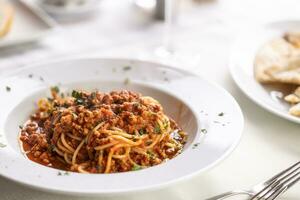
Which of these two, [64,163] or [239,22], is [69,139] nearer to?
[64,163]

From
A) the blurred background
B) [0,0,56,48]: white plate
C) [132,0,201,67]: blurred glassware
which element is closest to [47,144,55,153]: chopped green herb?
the blurred background

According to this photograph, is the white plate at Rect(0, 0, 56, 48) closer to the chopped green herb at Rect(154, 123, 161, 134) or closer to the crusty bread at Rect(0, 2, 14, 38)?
the crusty bread at Rect(0, 2, 14, 38)

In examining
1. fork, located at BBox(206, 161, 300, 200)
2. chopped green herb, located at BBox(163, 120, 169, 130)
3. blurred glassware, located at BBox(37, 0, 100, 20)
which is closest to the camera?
fork, located at BBox(206, 161, 300, 200)

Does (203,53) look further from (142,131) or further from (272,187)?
(272,187)

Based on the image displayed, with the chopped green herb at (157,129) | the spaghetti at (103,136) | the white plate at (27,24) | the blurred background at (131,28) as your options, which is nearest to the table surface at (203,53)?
the blurred background at (131,28)

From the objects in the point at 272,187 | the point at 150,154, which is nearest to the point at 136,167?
the point at 150,154

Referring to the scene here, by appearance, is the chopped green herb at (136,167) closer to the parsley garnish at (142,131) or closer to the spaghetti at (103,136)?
the spaghetti at (103,136)
